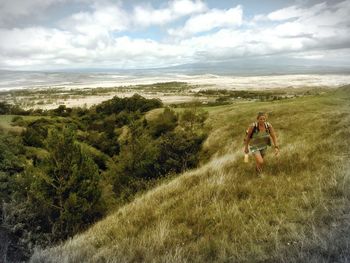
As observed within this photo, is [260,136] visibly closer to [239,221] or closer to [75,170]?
[239,221]

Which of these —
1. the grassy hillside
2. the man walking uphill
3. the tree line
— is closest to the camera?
the grassy hillside

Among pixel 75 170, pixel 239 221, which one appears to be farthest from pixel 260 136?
pixel 75 170

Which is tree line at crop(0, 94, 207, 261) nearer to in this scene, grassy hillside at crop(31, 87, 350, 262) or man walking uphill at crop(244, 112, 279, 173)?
grassy hillside at crop(31, 87, 350, 262)

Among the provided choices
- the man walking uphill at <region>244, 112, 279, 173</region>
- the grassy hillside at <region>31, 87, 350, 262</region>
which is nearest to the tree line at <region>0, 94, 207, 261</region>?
the grassy hillside at <region>31, 87, 350, 262</region>

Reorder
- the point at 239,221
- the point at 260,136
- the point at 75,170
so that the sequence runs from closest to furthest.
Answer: the point at 239,221, the point at 260,136, the point at 75,170

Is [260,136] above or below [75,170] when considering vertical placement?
above

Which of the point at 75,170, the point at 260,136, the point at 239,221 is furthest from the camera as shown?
the point at 75,170

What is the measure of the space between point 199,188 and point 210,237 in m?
2.75

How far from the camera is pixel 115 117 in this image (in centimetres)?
6781

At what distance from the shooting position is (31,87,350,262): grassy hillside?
487 cm

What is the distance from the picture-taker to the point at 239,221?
6.05m

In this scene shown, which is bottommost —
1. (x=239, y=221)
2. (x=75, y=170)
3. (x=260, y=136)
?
(x=75, y=170)

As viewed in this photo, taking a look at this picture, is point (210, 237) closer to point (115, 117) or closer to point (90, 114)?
point (115, 117)

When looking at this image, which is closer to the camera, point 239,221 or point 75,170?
point 239,221
